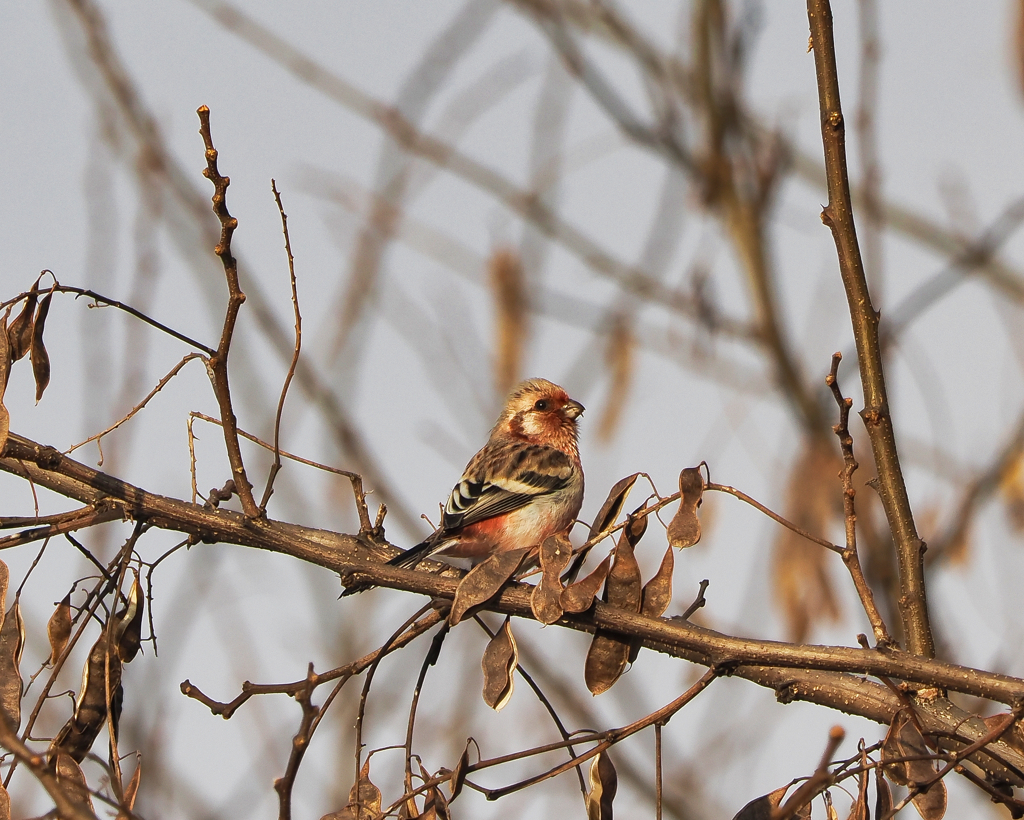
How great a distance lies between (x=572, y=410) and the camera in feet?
27.8

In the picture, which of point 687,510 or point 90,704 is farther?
point 90,704

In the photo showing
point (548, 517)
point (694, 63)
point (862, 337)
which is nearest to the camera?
point (862, 337)

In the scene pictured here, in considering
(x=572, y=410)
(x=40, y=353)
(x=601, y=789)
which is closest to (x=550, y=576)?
(x=601, y=789)

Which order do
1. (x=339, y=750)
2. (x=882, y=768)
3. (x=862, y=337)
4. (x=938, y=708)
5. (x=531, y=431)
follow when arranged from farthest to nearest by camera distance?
(x=339, y=750), (x=531, y=431), (x=862, y=337), (x=938, y=708), (x=882, y=768)

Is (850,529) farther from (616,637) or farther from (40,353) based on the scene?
(40,353)

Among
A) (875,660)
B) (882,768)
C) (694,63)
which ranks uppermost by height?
(694,63)

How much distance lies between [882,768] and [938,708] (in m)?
0.62

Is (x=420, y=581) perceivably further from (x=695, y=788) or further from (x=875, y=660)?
(x=695, y=788)

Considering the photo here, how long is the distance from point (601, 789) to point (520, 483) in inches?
156

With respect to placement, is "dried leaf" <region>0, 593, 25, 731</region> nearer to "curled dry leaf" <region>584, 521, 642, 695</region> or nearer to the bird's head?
"curled dry leaf" <region>584, 521, 642, 695</region>

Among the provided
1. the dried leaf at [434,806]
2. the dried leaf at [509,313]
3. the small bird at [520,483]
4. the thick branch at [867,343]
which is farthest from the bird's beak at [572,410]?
the dried leaf at [434,806]

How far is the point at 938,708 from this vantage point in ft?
11.8

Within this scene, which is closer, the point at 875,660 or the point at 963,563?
the point at 875,660

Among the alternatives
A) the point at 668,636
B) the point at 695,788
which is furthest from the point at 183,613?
the point at 668,636
